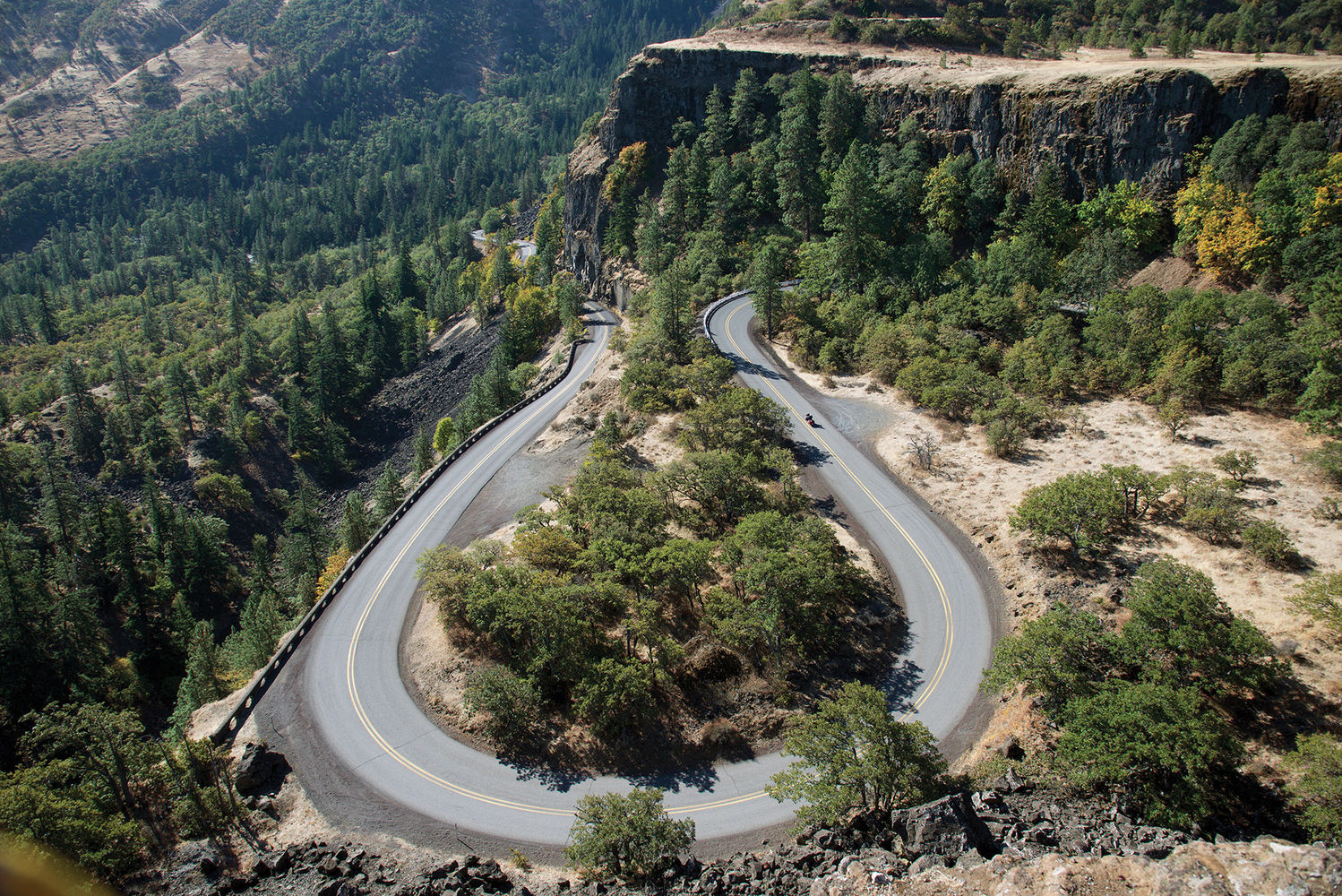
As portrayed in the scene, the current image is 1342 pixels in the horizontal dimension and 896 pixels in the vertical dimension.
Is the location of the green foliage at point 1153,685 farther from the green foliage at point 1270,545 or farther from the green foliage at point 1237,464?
the green foliage at point 1237,464

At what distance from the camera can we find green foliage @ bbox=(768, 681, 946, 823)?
23.8 metres

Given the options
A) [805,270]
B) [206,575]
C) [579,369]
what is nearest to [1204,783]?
[805,270]

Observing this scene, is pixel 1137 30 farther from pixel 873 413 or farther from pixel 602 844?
pixel 602 844

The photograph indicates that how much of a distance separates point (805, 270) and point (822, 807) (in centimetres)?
5868

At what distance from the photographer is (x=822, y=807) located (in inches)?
929

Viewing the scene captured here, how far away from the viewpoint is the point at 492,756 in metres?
30.3

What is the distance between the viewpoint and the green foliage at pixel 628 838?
75.5 ft

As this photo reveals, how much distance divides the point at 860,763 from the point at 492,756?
15.8 m

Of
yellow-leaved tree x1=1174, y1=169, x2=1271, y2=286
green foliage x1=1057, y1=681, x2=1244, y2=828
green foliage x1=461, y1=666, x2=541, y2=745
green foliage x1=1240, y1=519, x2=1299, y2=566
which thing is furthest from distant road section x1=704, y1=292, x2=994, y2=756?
yellow-leaved tree x1=1174, y1=169, x2=1271, y2=286

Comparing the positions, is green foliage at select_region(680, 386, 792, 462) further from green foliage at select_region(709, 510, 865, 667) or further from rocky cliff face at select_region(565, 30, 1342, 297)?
rocky cliff face at select_region(565, 30, 1342, 297)

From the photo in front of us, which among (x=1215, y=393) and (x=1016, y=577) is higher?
(x=1215, y=393)

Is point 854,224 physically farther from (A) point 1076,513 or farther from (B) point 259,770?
(B) point 259,770

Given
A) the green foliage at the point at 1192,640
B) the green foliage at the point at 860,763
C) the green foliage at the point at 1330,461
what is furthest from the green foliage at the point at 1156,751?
the green foliage at the point at 1330,461

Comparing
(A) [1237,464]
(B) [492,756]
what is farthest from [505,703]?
(A) [1237,464]
